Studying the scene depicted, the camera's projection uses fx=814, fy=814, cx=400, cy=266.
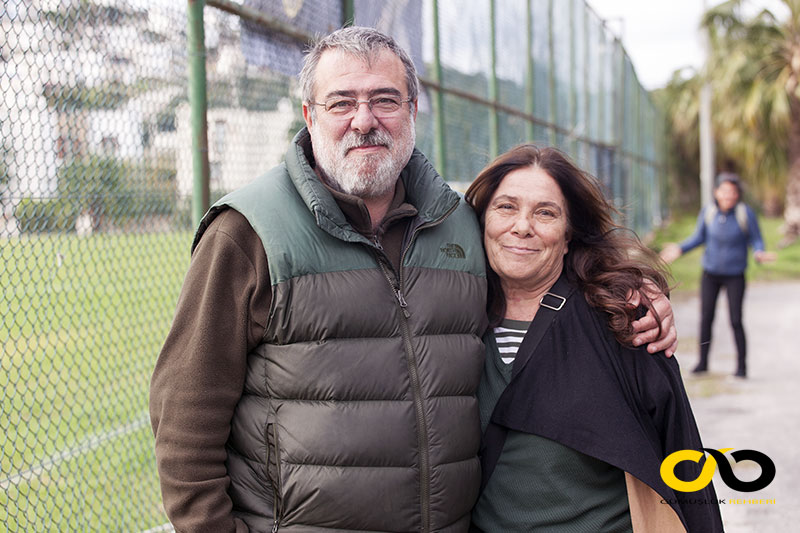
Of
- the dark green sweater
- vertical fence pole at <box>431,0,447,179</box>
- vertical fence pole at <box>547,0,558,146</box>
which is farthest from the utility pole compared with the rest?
the dark green sweater

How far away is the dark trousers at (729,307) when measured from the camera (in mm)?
7832

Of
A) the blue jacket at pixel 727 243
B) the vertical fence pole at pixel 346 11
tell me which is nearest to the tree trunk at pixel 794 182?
the blue jacket at pixel 727 243

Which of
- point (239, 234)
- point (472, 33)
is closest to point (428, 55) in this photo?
point (472, 33)

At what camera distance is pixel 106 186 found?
122 inches

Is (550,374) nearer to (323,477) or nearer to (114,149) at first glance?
(323,477)

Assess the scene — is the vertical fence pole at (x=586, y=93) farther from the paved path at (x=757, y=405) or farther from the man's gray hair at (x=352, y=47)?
the man's gray hair at (x=352, y=47)

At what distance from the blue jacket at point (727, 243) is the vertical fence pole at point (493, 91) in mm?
2191

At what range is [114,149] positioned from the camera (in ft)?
10.2

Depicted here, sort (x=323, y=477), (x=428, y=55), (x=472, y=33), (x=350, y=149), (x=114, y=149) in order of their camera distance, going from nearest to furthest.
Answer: (x=323, y=477) → (x=350, y=149) → (x=114, y=149) → (x=428, y=55) → (x=472, y=33)

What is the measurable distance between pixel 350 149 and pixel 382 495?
974 mm

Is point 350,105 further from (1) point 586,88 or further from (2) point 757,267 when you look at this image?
(2) point 757,267

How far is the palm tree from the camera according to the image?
21.8 m

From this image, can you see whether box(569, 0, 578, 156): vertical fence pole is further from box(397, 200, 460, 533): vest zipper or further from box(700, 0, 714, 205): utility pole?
box(397, 200, 460, 533): vest zipper

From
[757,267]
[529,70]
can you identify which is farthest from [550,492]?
[757,267]
